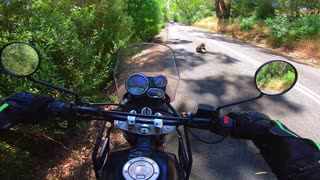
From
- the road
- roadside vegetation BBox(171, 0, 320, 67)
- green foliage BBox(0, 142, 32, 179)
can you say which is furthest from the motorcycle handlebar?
roadside vegetation BBox(171, 0, 320, 67)

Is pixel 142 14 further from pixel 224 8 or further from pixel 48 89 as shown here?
pixel 224 8

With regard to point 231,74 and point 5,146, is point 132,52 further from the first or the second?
point 231,74

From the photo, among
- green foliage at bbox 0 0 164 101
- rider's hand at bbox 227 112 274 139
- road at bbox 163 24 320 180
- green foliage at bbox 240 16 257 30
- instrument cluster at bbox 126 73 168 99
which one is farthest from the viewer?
green foliage at bbox 240 16 257 30

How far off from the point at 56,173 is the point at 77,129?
3.07 ft

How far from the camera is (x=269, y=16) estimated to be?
20312 millimetres

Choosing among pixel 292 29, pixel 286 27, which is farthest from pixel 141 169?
pixel 286 27

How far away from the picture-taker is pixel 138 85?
6.62ft

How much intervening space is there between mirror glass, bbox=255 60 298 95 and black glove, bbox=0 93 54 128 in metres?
1.49

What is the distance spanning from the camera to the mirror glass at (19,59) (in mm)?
1894

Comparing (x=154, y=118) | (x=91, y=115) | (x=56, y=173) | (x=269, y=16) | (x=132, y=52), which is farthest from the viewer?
(x=269, y=16)

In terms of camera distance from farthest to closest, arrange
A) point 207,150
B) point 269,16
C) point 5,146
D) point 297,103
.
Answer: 1. point 269,16
2. point 297,103
3. point 207,150
4. point 5,146

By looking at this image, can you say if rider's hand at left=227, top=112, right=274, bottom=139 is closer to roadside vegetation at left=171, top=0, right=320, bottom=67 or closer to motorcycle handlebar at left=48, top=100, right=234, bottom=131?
motorcycle handlebar at left=48, top=100, right=234, bottom=131

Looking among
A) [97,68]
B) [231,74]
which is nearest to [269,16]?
[231,74]

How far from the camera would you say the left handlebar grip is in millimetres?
1764
